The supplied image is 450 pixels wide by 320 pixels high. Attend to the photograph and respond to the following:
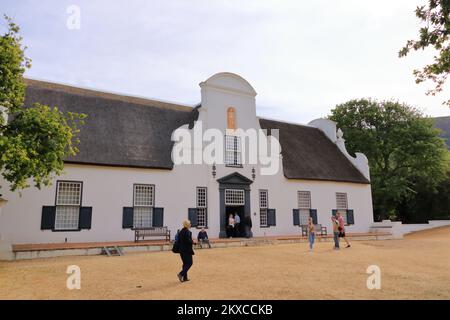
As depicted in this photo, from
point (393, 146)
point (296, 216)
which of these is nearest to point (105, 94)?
point (296, 216)

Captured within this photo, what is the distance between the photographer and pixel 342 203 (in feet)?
81.0

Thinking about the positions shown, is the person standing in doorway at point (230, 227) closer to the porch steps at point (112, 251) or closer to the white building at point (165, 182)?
the white building at point (165, 182)

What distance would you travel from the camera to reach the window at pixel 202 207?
19.3m

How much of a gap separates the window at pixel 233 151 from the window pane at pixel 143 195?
4881 mm

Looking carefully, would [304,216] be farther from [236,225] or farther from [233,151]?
[233,151]

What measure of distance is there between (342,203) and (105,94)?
57.0ft

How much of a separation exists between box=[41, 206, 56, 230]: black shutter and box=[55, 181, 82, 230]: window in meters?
0.24

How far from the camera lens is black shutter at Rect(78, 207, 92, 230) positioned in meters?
16.2

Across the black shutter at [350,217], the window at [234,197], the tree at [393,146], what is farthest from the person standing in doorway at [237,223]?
the tree at [393,146]

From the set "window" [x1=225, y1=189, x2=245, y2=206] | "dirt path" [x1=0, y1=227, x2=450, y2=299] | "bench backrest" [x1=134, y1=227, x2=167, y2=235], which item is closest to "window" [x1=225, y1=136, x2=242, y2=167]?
"window" [x1=225, y1=189, x2=245, y2=206]

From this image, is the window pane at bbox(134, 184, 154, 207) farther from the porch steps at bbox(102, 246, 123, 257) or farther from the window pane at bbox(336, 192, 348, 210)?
the window pane at bbox(336, 192, 348, 210)

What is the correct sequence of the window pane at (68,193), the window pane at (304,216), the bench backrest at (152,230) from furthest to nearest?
the window pane at (304,216) → the bench backrest at (152,230) → the window pane at (68,193)
